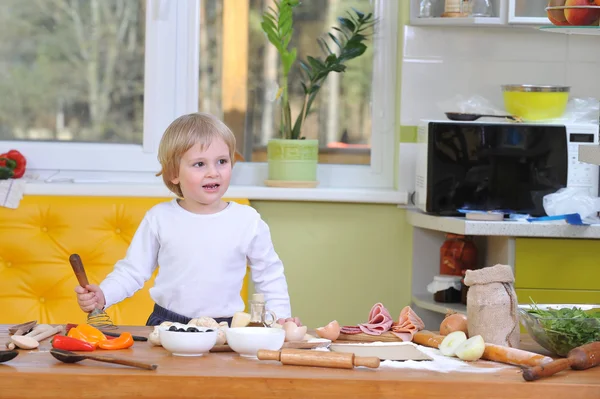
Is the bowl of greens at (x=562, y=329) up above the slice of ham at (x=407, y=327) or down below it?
above

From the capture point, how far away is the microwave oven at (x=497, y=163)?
2998mm

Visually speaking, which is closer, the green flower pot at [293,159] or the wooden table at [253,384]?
the wooden table at [253,384]

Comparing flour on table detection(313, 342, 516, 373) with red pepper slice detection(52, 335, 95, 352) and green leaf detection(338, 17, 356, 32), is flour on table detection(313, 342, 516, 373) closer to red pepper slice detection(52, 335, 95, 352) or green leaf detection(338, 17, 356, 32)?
red pepper slice detection(52, 335, 95, 352)

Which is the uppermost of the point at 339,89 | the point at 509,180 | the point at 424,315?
the point at 339,89

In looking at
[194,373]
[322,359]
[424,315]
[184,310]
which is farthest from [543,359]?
[424,315]

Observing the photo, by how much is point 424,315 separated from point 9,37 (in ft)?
6.00

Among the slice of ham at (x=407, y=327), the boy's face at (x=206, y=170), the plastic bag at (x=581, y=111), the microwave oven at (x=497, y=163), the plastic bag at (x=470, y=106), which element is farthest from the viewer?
the plastic bag at (x=470, y=106)

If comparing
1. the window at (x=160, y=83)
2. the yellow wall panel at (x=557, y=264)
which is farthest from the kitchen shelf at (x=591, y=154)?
the window at (x=160, y=83)

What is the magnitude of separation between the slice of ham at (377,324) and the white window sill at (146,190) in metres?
1.43

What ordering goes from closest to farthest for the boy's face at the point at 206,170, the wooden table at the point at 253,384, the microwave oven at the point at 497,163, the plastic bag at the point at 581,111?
1. the wooden table at the point at 253,384
2. the boy's face at the point at 206,170
3. the microwave oven at the point at 497,163
4. the plastic bag at the point at 581,111

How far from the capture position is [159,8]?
341cm

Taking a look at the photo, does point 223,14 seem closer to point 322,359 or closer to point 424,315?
point 424,315

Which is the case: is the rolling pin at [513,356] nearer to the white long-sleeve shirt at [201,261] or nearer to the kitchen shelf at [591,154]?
the kitchen shelf at [591,154]

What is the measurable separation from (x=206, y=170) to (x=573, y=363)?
946mm
